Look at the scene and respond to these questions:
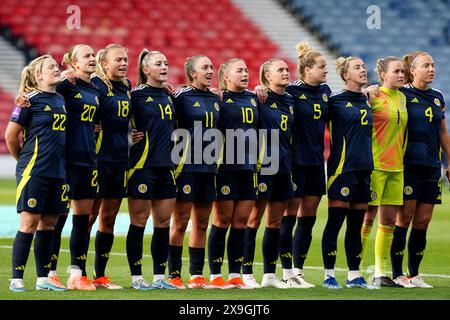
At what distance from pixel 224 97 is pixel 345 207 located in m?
1.43

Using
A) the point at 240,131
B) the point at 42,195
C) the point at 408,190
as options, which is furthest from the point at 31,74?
the point at 408,190

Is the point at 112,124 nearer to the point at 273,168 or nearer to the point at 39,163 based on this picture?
the point at 39,163

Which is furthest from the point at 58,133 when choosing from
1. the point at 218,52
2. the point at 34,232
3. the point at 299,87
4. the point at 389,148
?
the point at 218,52

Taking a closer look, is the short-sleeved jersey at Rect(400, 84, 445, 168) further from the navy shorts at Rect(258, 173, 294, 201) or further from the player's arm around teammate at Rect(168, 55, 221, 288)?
the player's arm around teammate at Rect(168, 55, 221, 288)

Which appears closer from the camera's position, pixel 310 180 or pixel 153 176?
pixel 153 176

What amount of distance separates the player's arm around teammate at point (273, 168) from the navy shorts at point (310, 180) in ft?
0.46

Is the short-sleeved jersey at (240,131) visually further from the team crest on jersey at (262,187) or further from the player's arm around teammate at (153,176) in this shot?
the player's arm around teammate at (153,176)

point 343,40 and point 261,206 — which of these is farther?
point 343,40

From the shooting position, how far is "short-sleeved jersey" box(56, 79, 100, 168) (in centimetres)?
910

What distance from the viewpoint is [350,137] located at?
9.76m

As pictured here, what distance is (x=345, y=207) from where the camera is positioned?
9773 mm

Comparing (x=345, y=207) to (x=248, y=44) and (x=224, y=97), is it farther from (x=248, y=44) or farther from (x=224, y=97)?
(x=248, y=44)

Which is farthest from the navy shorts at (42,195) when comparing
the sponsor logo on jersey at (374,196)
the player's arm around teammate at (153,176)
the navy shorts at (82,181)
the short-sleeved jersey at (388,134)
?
the short-sleeved jersey at (388,134)

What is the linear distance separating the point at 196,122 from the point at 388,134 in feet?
5.85
